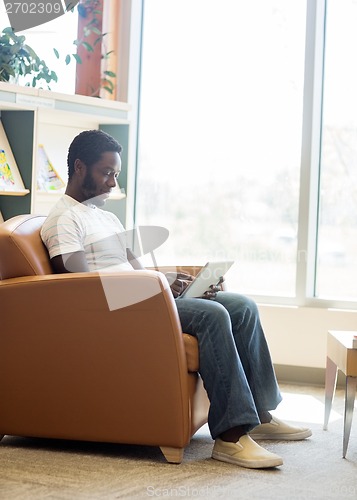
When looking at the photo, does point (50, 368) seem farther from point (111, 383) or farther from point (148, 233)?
→ point (148, 233)

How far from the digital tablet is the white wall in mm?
1429

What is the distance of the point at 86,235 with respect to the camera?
9.15ft

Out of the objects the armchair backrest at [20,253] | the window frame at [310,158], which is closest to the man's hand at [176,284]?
the armchair backrest at [20,253]

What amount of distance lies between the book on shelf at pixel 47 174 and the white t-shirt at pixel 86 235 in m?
1.06

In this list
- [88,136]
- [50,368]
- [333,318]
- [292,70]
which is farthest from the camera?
[292,70]

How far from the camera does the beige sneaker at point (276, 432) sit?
2928mm

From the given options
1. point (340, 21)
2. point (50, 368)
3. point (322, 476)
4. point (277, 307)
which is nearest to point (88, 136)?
point (50, 368)

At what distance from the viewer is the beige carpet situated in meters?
2.20

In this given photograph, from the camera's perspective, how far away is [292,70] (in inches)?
174

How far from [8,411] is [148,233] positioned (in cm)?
221

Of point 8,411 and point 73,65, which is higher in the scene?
point 73,65

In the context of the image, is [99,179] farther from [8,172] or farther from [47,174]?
[47,174]

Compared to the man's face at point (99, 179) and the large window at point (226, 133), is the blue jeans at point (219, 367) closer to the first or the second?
the man's face at point (99, 179)

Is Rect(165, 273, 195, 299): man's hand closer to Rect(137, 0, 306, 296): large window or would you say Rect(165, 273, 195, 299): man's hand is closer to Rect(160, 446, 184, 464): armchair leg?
Rect(160, 446, 184, 464): armchair leg
